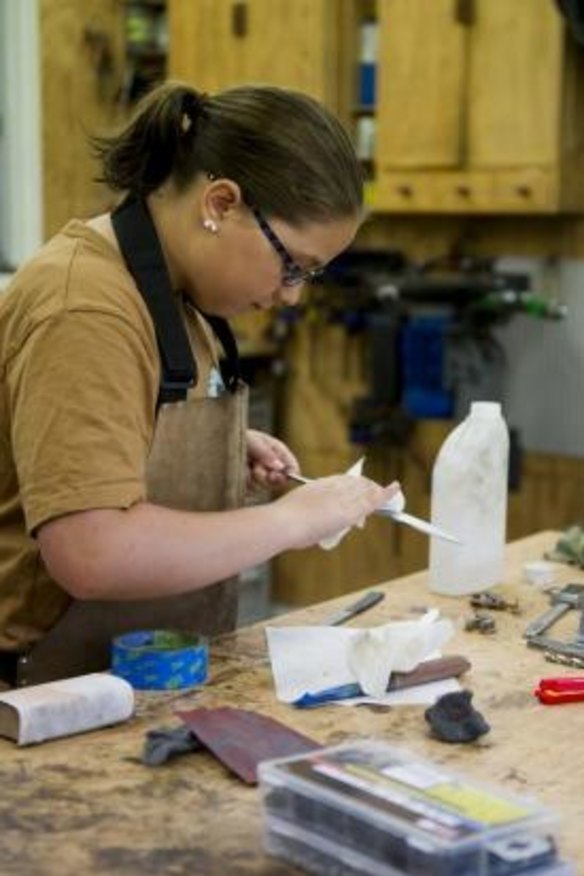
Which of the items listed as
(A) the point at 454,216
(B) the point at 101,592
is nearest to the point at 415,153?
(A) the point at 454,216

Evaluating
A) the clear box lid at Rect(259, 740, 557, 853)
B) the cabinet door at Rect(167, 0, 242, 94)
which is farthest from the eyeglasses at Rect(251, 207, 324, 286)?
the cabinet door at Rect(167, 0, 242, 94)

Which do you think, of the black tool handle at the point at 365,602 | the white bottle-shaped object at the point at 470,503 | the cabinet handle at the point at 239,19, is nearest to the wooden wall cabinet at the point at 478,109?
the cabinet handle at the point at 239,19

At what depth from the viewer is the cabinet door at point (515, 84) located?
12.2 feet

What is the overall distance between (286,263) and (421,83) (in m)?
2.56

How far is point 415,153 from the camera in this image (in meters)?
4.02

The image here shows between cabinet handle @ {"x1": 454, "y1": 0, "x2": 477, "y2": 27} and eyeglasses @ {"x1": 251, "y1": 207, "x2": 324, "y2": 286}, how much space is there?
245 centimetres

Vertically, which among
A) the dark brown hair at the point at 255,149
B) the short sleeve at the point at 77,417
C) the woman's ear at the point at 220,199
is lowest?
the short sleeve at the point at 77,417

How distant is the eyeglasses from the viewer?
1.57 metres

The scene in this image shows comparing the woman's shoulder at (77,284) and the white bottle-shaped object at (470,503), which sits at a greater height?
the woman's shoulder at (77,284)

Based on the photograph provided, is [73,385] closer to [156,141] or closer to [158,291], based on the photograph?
[158,291]

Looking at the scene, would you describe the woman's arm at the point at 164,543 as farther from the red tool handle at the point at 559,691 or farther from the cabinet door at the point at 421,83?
the cabinet door at the point at 421,83

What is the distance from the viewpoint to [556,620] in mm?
1840

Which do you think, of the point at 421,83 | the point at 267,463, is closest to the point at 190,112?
the point at 267,463

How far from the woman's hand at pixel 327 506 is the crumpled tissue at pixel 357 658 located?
0.43 ft
